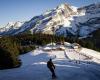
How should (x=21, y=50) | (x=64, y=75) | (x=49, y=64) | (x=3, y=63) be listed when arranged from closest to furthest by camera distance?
(x=49, y=64)
(x=64, y=75)
(x=3, y=63)
(x=21, y=50)

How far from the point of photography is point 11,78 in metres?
29.1

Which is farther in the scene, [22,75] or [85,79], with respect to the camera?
[22,75]

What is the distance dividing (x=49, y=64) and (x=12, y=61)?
19656mm

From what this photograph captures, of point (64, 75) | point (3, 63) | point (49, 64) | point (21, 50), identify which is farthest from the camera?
point (21, 50)

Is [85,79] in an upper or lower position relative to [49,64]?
lower

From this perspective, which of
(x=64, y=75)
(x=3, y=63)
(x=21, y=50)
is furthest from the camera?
(x=21, y=50)

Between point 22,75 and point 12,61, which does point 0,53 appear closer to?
point 12,61

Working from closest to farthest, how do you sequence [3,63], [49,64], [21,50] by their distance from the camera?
[49,64] < [3,63] < [21,50]

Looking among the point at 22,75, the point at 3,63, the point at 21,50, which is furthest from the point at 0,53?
the point at 21,50

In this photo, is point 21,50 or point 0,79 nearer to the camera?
point 0,79

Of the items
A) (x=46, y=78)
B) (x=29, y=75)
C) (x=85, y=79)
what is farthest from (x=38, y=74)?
(x=85, y=79)

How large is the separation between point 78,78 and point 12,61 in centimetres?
1959

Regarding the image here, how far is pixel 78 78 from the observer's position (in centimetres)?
2867

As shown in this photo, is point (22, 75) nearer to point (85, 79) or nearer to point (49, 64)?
point (49, 64)
